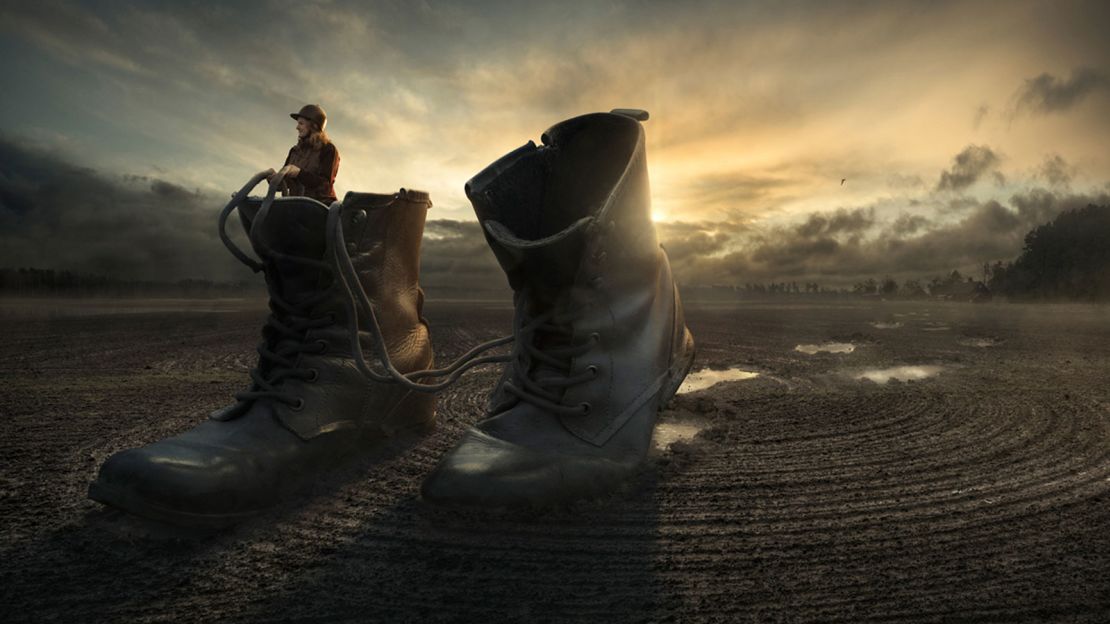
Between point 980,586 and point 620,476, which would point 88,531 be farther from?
point 980,586

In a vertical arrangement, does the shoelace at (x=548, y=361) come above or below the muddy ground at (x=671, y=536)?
above

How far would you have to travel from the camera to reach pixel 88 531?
1229 mm

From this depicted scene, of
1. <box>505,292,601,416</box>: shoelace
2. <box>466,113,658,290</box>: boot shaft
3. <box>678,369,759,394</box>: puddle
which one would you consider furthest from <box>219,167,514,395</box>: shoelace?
<box>678,369,759,394</box>: puddle

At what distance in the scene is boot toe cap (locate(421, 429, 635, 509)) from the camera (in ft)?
4.17

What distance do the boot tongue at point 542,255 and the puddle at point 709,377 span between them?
1.39 meters

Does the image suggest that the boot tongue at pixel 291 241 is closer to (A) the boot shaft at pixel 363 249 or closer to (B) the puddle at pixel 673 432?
(A) the boot shaft at pixel 363 249

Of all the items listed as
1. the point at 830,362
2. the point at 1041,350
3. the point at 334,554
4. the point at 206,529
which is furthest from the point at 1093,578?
the point at 1041,350

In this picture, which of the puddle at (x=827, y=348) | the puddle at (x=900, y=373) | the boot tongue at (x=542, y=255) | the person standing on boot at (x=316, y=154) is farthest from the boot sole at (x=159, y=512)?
the puddle at (x=827, y=348)

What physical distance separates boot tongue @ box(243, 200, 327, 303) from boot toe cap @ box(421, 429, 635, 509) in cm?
66

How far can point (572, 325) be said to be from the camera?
160 cm

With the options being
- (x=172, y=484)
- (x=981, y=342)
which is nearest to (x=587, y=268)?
(x=172, y=484)

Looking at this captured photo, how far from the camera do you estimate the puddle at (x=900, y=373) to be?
3.17 m

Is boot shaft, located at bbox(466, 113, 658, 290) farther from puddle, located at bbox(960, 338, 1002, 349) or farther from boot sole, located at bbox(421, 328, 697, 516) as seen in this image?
puddle, located at bbox(960, 338, 1002, 349)

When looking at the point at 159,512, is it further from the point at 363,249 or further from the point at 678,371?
the point at 678,371
